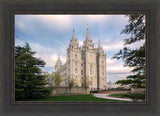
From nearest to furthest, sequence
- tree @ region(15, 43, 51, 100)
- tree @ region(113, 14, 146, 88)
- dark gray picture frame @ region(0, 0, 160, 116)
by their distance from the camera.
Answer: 1. dark gray picture frame @ region(0, 0, 160, 116)
2. tree @ region(113, 14, 146, 88)
3. tree @ region(15, 43, 51, 100)

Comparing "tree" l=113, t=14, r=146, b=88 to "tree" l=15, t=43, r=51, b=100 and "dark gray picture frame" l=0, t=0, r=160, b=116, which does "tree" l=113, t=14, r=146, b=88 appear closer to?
"dark gray picture frame" l=0, t=0, r=160, b=116

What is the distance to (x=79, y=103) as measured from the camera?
1.57 meters

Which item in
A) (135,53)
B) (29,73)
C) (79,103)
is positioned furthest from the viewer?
(29,73)

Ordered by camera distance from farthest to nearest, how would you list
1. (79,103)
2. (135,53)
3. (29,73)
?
(29,73) < (135,53) < (79,103)

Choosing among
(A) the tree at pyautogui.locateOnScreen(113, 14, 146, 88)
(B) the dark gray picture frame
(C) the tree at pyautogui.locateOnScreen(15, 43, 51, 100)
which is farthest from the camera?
(C) the tree at pyautogui.locateOnScreen(15, 43, 51, 100)

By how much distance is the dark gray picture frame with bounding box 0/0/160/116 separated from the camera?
155 centimetres

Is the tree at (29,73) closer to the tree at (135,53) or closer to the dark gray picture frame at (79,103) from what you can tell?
the dark gray picture frame at (79,103)

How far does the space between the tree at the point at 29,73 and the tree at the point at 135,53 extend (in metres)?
1.59

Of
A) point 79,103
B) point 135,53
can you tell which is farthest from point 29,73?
point 135,53

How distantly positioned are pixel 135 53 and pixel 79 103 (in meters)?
1.16

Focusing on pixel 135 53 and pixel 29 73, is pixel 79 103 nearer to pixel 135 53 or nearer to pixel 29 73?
pixel 135 53

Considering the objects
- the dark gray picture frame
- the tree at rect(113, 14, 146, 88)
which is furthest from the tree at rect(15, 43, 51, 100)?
the tree at rect(113, 14, 146, 88)

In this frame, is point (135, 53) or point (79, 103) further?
point (135, 53)

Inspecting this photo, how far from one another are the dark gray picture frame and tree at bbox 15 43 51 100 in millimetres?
515
